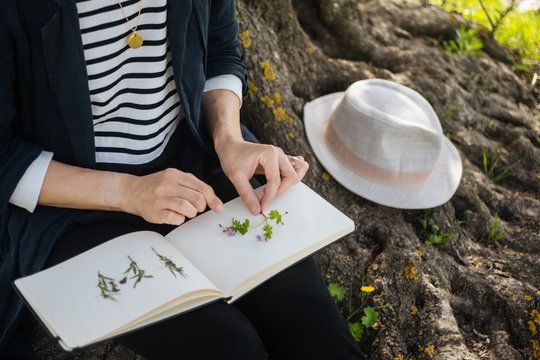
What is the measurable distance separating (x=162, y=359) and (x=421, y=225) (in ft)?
5.09

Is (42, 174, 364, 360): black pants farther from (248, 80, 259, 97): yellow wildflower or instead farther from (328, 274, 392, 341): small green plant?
(248, 80, 259, 97): yellow wildflower

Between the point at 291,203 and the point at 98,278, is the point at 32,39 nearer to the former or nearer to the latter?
the point at 98,278

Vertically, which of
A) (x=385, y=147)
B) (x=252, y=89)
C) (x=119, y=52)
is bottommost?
(x=385, y=147)

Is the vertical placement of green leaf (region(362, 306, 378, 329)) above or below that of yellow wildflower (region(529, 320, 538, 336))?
above

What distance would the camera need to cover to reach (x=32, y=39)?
44.6 inches

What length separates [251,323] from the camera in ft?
4.45

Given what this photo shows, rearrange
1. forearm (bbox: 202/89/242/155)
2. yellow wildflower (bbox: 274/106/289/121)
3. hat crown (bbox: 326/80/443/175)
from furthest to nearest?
yellow wildflower (bbox: 274/106/289/121)
hat crown (bbox: 326/80/443/175)
forearm (bbox: 202/89/242/155)

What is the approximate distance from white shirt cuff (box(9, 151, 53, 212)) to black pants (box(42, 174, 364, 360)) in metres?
0.16

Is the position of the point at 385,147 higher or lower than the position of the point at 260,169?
lower

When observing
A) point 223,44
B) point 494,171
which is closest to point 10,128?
point 223,44

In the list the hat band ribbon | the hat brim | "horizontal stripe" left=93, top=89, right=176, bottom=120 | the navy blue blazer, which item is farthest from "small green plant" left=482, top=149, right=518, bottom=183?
"horizontal stripe" left=93, top=89, right=176, bottom=120

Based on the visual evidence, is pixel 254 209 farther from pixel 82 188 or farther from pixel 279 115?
pixel 279 115

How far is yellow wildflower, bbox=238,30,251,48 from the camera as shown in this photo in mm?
2312

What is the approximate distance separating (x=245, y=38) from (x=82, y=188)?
136cm
